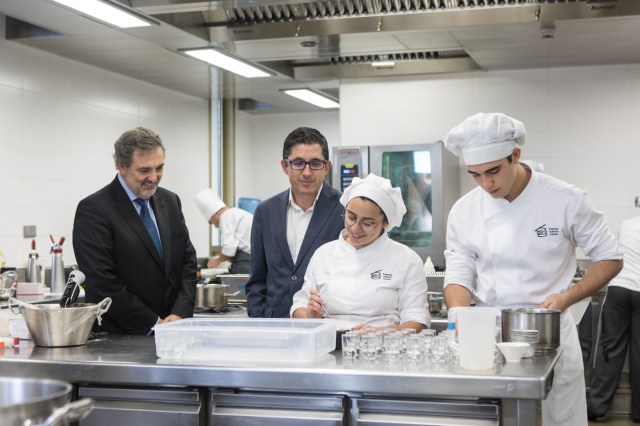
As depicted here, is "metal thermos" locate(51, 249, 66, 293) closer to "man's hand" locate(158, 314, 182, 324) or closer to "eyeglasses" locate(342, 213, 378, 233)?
"man's hand" locate(158, 314, 182, 324)

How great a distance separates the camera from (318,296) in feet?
9.63

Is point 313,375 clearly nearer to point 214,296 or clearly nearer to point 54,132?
point 214,296

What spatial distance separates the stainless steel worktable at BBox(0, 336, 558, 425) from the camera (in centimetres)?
221

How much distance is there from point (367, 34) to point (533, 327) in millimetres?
3047

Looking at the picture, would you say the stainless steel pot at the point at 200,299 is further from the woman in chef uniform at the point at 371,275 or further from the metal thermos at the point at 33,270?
the metal thermos at the point at 33,270

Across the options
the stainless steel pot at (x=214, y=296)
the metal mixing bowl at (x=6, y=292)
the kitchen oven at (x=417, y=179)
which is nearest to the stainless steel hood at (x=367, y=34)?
the kitchen oven at (x=417, y=179)

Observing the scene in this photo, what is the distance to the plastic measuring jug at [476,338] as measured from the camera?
7.62 feet

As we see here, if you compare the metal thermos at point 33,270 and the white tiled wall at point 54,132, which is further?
the white tiled wall at point 54,132

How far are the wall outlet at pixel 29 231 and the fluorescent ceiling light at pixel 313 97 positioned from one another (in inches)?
122

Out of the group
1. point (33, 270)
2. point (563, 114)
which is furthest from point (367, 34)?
point (33, 270)

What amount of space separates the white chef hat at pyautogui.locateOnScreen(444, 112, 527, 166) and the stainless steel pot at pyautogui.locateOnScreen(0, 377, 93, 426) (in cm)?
173

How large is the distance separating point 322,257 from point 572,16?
2.19 metres

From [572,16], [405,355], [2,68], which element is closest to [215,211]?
[2,68]

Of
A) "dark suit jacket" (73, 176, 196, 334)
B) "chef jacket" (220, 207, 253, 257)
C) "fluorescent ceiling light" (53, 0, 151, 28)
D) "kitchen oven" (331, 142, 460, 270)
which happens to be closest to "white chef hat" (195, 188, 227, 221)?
"chef jacket" (220, 207, 253, 257)
